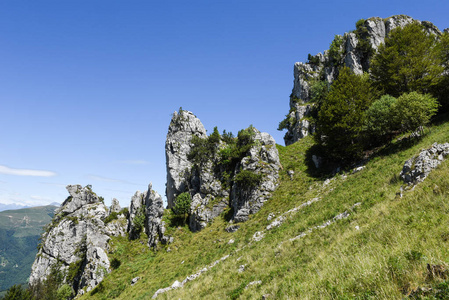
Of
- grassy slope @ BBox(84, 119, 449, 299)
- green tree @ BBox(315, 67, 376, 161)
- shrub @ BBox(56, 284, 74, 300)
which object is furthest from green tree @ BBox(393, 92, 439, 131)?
shrub @ BBox(56, 284, 74, 300)

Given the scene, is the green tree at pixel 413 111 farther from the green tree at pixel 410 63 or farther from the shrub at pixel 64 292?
the shrub at pixel 64 292

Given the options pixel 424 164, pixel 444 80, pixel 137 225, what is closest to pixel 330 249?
pixel 424 164

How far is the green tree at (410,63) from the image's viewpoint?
36.1 m

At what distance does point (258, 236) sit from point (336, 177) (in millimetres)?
15955

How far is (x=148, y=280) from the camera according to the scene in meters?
32.2

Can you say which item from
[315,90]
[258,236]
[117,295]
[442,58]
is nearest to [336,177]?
[258,236]

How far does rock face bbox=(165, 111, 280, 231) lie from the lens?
130 ft

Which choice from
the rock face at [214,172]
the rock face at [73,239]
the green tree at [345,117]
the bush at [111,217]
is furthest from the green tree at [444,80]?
the bush at [111,217]

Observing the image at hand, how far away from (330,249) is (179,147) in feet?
187

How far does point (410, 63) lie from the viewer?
37.3 meters

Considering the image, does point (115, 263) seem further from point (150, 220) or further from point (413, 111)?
point (413, 111)

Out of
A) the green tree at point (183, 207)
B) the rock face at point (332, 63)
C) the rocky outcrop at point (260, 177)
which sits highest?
the rock face at point (332, 63)

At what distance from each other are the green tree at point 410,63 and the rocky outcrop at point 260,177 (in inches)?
1012

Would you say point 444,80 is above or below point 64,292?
above
